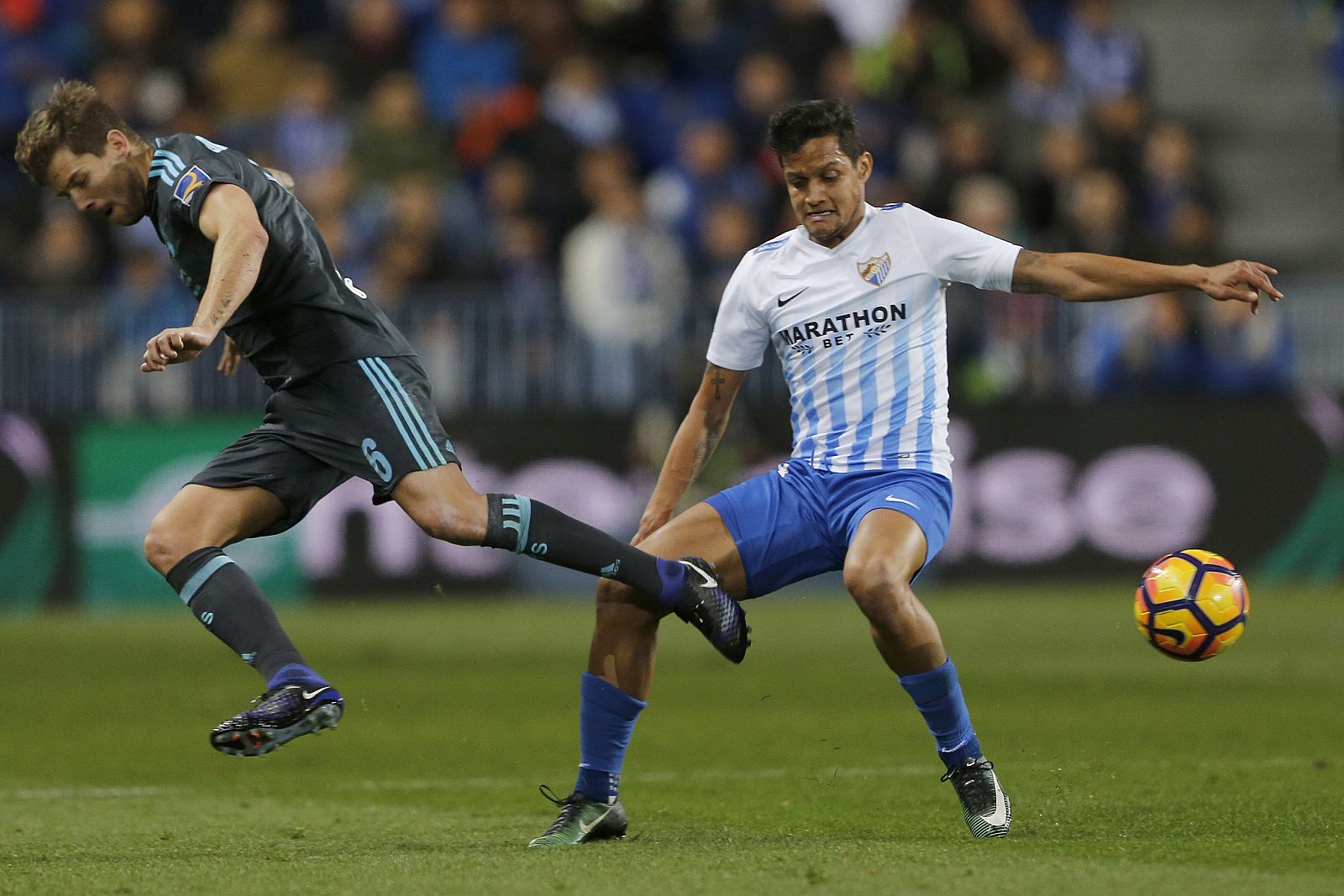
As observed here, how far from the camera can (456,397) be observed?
659 inches

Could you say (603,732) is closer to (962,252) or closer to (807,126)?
(962,252)

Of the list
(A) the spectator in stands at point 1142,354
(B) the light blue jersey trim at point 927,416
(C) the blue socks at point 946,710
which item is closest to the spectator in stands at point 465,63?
(A) the spectator in stands at point 1142,354

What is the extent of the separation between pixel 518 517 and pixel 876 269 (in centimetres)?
146

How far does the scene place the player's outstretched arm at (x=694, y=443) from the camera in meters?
7.16

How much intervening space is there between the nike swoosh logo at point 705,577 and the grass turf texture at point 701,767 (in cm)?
82

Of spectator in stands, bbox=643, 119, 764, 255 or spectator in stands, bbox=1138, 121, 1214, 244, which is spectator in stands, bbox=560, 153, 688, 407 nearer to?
spectator in stands, bbox=643, 119, 764, 255

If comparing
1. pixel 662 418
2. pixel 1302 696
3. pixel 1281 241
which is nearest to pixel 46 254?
pixel 662 418

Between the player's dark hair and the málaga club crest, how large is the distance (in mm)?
370

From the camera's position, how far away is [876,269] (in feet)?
23.2

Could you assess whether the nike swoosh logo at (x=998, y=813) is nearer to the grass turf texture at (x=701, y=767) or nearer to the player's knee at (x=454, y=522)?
the grass turf texture at (x=701, y=767)

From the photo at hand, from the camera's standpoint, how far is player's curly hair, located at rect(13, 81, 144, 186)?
6.86 metres

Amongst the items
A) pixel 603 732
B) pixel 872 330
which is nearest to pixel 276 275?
pixel 603 732

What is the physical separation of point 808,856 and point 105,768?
3.95m

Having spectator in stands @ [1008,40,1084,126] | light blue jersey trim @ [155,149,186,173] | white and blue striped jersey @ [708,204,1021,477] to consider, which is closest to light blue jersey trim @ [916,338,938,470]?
white and blue striped jersey @ [708,204,1021,477]
